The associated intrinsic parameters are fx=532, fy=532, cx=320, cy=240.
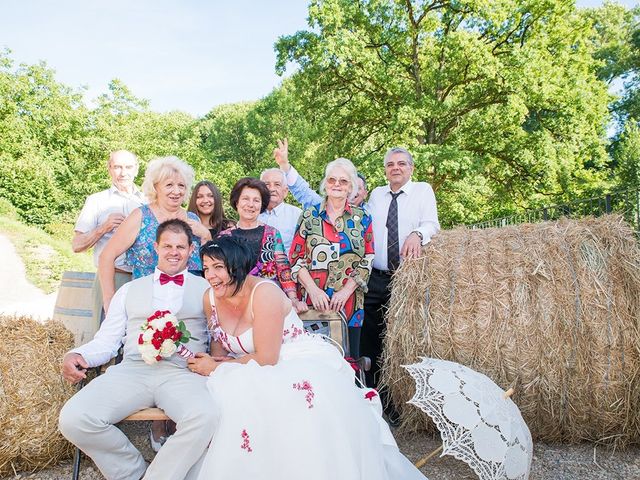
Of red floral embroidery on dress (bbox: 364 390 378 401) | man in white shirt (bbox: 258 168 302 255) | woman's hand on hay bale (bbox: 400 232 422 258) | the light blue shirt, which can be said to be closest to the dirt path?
the light blue shirt

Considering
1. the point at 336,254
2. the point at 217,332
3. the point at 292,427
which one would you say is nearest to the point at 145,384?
the point at 217,332

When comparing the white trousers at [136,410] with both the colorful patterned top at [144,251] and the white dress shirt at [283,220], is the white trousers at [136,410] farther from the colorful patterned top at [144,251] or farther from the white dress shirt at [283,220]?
the white dress shirt at [283,220]

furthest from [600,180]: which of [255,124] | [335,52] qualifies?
[255,124]

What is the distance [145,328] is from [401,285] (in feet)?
6.38

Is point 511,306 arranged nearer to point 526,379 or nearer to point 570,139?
point 526,379

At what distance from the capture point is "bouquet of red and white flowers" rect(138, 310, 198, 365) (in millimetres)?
2924

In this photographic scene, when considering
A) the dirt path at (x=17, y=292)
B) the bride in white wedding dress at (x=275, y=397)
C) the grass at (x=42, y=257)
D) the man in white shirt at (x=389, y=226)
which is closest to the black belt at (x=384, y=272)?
the man in white shirt at (x=389, y=226)

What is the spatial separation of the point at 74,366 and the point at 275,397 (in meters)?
1.24

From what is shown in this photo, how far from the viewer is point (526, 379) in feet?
12.4

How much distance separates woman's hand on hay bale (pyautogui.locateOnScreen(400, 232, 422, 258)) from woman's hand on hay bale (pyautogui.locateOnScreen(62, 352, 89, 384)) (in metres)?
2.42

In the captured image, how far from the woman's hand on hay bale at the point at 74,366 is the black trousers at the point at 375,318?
228cm

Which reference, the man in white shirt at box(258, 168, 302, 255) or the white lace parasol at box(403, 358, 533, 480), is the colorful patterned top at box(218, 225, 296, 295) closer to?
the man in white shirt at box(258, 168, 302, 255)

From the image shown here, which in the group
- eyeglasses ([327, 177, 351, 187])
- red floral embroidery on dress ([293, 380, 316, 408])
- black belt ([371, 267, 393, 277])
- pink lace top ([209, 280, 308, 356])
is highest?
eyeglasses ([327, 177, 351, 187])

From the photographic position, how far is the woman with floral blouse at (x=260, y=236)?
4.15 m
